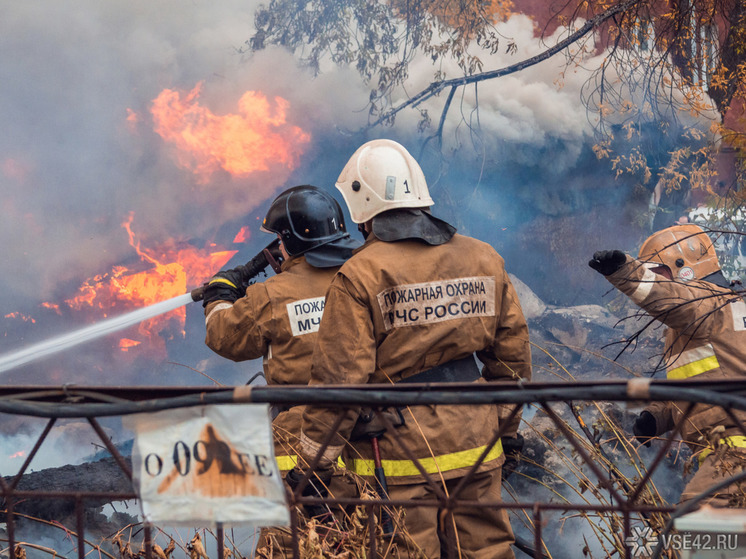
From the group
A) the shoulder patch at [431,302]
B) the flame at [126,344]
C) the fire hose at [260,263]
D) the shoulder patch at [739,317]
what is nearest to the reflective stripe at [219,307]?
the fire hose at [260,263]

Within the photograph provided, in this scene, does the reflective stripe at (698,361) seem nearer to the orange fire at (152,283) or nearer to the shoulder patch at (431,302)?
the shoulder patch at (431,302)

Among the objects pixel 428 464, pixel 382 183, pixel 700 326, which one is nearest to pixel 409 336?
pixel 428 464

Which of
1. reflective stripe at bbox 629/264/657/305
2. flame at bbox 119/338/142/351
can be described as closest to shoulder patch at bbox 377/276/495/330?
reflective stripe at bbox 629/264/657/305

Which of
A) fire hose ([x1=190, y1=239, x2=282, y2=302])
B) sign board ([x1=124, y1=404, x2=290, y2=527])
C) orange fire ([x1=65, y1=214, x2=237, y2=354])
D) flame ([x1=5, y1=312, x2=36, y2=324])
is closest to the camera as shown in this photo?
sign board ([x1=124, y1=404, x2=290, y2=527])

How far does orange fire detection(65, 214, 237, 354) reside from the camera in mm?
5105

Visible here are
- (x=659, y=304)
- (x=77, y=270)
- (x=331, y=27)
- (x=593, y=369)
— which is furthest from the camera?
(x=593, y=369)

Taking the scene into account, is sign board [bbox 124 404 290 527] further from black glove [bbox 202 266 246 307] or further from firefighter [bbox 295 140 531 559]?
black glove [bbox 202 266 246 307]

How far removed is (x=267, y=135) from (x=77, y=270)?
169 cm

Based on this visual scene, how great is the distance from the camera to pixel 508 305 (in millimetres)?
2883

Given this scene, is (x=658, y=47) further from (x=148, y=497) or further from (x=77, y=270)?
(x=148, y=497)

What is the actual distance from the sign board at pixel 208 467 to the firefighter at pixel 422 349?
3.48 ft

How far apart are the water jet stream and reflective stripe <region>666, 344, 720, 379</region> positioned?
3.13 metres

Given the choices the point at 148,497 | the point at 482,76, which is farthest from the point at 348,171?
the point at 482,76

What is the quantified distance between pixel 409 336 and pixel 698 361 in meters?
1.48
